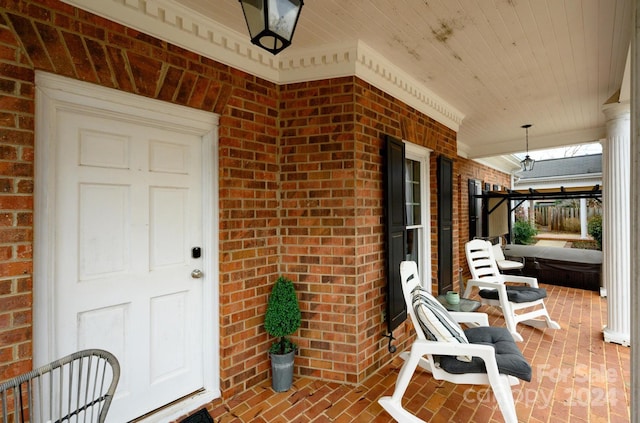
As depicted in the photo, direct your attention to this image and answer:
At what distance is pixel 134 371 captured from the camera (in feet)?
6.56

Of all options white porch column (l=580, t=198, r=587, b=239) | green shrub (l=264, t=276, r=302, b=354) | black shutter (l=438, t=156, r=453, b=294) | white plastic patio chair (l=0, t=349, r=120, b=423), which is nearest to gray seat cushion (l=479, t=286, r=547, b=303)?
black shutter (l=438, t=156, r=453, b=294)

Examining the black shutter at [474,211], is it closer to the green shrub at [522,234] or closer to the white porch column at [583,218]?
the green shrub at [522,234]

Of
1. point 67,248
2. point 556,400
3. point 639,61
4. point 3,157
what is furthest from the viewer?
point 556,400

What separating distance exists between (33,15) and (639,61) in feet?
8.69

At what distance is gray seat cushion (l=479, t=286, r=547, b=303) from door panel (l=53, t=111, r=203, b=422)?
3230 mm

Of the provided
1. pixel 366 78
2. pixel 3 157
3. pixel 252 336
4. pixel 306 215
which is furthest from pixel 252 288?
pixel 366 78

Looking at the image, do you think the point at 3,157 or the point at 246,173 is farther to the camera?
the point at 246,173

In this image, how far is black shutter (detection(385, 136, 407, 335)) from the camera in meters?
2.80

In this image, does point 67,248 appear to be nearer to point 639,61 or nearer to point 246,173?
point 246,173

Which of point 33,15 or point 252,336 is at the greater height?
point 33,15

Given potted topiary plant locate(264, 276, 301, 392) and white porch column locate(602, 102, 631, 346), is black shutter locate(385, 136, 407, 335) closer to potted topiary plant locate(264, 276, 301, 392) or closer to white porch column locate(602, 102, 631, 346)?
potted topiary plant locate(264, 276, 301, 392)

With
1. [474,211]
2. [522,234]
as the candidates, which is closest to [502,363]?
[474,211]

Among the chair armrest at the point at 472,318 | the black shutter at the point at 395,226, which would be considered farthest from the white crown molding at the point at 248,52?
the chair armrest at the point at 472,318

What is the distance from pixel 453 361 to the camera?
2020 mm
